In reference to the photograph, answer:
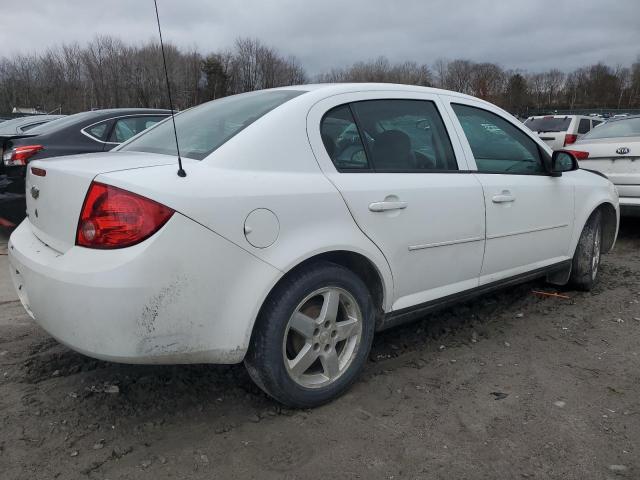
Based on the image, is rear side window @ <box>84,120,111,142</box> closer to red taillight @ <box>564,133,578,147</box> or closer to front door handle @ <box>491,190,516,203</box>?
front door handle @ <box>491,190,516,203</box>

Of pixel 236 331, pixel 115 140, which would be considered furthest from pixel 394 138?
pixel 115 140

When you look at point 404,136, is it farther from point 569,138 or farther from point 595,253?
point 569,138

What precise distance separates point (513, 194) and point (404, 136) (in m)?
0.94

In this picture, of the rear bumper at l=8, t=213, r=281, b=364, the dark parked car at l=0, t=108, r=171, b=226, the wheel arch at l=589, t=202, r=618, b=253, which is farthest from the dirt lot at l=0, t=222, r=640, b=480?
the dark parked car at l=0, t=108, r=171, b=226

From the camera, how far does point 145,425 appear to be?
245 cm

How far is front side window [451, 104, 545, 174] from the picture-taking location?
3.35m

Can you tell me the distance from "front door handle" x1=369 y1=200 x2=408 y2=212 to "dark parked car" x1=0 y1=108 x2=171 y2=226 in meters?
4.28

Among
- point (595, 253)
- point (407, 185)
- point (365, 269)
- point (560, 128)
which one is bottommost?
point (595, 253)

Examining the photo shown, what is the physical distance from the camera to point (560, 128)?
14609 millimetres

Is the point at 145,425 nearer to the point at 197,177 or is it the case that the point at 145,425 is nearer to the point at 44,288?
the point at 44,288

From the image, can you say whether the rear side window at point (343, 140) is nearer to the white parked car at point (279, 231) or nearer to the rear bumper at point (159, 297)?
the white parked car at point (279, 231)

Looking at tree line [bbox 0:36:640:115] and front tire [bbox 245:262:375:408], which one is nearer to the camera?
front tire [bbox 245:262:375:408]

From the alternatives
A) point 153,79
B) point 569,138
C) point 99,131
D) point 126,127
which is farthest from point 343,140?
point 153,79

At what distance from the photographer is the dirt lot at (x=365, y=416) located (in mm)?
2188
